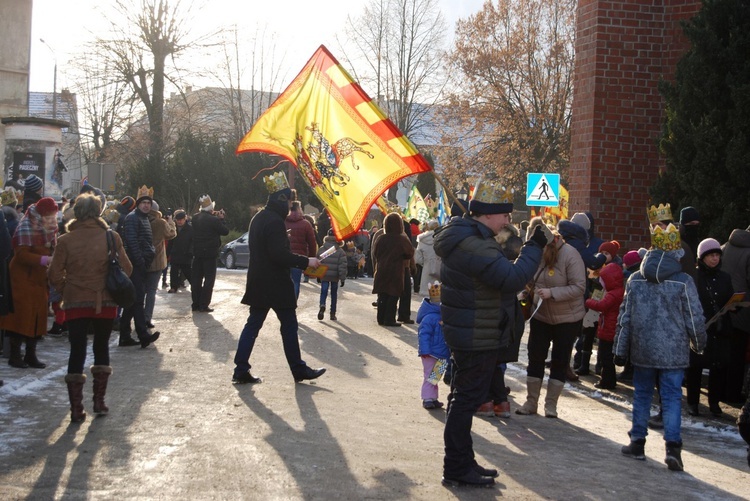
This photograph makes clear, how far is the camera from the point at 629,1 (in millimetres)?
14203

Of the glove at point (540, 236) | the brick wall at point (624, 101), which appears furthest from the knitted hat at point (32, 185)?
the brick wall at point (624, 101)

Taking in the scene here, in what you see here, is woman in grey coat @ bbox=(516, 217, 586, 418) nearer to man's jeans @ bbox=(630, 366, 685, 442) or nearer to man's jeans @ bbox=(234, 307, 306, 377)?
man's jeans @ bbox=(630, 366, 685, 442)

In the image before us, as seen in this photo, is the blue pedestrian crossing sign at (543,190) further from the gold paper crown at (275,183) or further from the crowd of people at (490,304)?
the gold paper crown at (275,183)

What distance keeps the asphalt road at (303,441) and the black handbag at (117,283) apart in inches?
38.6

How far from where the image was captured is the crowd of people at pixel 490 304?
630cm

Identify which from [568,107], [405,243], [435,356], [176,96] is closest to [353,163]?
[435,356]

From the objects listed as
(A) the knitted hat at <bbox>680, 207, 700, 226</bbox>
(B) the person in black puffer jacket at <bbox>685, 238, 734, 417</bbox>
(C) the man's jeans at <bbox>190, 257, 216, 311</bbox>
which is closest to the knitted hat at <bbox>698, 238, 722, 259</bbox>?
(B) the person in black puffer jacket at <bbox>685, 238, 734, 417</bbox>

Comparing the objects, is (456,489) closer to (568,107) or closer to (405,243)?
(405,243)

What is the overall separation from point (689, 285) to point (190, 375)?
17.5ft

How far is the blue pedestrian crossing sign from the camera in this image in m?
18.6

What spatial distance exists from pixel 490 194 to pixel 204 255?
425 inches

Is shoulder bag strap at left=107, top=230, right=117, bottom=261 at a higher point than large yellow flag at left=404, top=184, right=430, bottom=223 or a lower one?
lower

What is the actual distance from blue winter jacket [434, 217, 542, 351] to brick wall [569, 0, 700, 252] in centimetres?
849

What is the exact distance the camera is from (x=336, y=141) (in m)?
9.34
